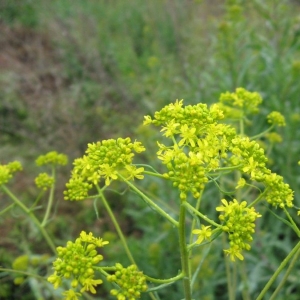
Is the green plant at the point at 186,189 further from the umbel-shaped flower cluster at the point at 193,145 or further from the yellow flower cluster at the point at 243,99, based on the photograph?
the yellow flower cluster at the point at 243,99

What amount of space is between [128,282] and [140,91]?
169 inches

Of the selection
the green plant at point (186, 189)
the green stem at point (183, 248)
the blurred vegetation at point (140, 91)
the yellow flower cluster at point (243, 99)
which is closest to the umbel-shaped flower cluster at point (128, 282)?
the green plant at point (186, 189)

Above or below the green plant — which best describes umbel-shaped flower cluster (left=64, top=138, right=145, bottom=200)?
above

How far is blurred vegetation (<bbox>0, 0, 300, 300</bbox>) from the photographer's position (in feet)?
12.3

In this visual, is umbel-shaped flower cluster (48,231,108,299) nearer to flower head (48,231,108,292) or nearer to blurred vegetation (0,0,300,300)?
flower head (48,231,108,292)

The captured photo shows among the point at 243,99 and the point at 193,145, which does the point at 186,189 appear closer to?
the point at 193,145

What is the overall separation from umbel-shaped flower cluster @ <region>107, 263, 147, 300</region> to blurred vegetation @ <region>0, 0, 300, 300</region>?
1792 millimetres

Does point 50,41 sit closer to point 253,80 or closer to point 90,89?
point 90,89

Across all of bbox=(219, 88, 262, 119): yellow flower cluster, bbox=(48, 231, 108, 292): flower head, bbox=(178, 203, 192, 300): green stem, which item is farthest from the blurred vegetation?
bbox=(48, 231, 108, 292): flower head

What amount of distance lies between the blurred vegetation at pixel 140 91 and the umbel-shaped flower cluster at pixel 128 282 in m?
1.79

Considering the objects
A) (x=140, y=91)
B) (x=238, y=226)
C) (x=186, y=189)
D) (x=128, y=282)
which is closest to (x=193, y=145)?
(x=186, y=189)

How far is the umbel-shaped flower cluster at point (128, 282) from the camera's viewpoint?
140 centimetres

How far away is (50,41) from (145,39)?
2.25m

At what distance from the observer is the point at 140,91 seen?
5.53m
